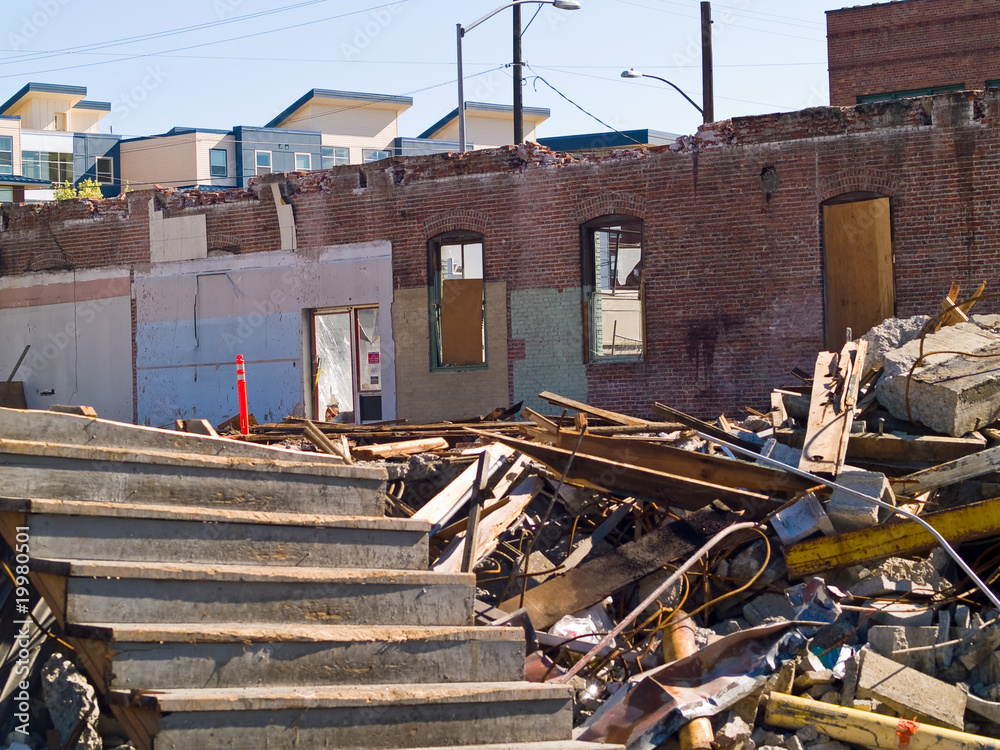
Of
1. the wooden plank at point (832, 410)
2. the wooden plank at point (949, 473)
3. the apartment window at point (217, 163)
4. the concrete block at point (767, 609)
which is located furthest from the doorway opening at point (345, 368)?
the apartment window at point (217, 163)

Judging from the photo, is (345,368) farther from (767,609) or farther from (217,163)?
(217,163)

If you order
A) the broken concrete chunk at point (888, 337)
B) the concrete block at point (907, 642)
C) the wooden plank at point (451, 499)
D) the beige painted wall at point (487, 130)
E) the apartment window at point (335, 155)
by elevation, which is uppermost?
the beige painted wall at point (487, 130)

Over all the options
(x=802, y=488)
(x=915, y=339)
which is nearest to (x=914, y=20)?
(x=915, y=339)

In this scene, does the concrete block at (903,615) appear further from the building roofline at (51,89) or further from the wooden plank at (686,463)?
the building roofline at (51,89)

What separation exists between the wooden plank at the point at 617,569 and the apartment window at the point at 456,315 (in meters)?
10.6

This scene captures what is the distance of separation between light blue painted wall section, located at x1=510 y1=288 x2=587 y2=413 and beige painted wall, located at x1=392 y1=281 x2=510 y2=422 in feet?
0.89

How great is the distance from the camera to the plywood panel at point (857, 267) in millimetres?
14312

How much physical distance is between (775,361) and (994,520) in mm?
8683

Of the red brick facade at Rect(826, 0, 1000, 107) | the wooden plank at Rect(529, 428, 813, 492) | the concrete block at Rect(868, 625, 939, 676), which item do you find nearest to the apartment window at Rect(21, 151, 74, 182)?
the red brick facade at Rect(826, 0, 1000, 107)

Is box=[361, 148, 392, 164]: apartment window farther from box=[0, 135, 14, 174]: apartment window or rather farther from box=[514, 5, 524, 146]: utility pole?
box=[514, 5, 524, 146]: utility pole

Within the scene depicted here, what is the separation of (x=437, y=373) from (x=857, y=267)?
270 inches

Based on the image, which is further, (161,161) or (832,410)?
(161,161)

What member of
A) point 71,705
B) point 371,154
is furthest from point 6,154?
point 71,705

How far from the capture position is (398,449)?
8.86 m
